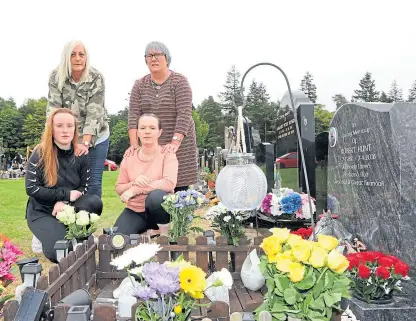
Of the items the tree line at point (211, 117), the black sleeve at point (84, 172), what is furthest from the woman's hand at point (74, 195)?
the tree line at point (211, 117)

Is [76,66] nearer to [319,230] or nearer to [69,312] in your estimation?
[319,230]

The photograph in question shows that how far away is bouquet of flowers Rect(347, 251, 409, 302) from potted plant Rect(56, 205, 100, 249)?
1.91 meters

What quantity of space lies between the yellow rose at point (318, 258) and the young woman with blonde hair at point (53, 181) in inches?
109

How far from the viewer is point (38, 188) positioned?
4012 millimetres

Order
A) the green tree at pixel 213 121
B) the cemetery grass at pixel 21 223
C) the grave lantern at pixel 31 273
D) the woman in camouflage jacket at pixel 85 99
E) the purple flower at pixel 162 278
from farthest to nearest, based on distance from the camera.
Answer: the green tree at pixel 213 121 < the cemetery grass at pixel 21 223 < the woman in camouflage jacket at pixel 85 99 < the grave lantern at pixel 31 273 < the purple flower at pixel 162 278

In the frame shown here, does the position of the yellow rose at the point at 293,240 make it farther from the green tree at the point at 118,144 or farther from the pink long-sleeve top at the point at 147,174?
the green tree at the point at 118,144

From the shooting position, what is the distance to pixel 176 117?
4652 millimetres

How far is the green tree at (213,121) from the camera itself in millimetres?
55688

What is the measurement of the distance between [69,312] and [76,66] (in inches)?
130

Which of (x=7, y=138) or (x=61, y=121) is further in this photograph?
(x=7, y=138)

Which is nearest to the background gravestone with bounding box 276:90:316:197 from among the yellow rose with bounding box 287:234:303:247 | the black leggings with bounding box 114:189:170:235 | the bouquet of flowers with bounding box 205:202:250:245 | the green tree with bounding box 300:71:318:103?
the bouquet of flowers with bounding box 205:202:250:245

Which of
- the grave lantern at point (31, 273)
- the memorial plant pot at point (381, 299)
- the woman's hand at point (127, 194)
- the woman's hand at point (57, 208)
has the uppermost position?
the woman's hand at point (127, 194)

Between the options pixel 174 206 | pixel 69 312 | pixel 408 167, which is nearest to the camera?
pixel 69 312

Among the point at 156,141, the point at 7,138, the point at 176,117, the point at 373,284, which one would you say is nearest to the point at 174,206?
the point at 156,141
